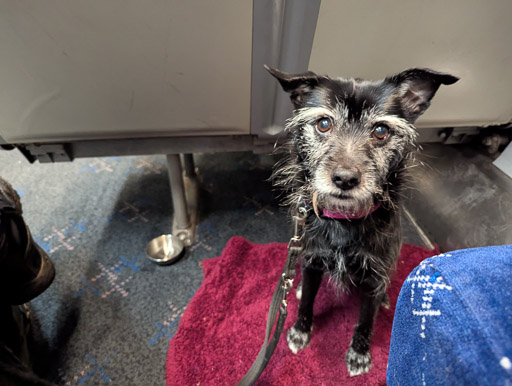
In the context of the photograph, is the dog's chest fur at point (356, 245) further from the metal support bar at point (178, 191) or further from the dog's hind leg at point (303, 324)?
the metal support bar at point (178, 191)

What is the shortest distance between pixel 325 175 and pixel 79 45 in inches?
34.0

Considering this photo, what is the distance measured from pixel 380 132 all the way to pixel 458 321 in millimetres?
513

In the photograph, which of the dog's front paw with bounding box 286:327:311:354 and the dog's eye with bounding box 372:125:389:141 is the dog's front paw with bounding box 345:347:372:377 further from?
the dog's eye with bounding box 372:125:389:141

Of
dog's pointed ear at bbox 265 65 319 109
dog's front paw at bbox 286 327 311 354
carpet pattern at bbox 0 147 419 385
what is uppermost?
A: dog's pointed ear at bbox 265 65 319 109

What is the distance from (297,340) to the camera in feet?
3.77

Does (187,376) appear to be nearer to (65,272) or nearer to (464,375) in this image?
(65,272)

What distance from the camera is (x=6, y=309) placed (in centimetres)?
97

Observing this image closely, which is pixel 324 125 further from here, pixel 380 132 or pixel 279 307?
pixel 279 307

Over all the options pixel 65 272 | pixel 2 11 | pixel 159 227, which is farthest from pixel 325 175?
pixel 65 272

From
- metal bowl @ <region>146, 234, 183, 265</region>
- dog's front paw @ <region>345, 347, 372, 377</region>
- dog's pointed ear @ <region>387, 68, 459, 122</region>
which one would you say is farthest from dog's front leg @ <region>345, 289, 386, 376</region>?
metal bowl @ <region>146, 234, 183, 265</region>

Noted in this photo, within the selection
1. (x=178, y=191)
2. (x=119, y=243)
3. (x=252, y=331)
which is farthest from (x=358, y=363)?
(x=119, y=243)

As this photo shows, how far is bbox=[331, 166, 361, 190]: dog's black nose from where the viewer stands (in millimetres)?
716

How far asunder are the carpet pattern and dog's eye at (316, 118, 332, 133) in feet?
2.88

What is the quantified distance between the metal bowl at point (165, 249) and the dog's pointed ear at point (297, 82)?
3.12ft
